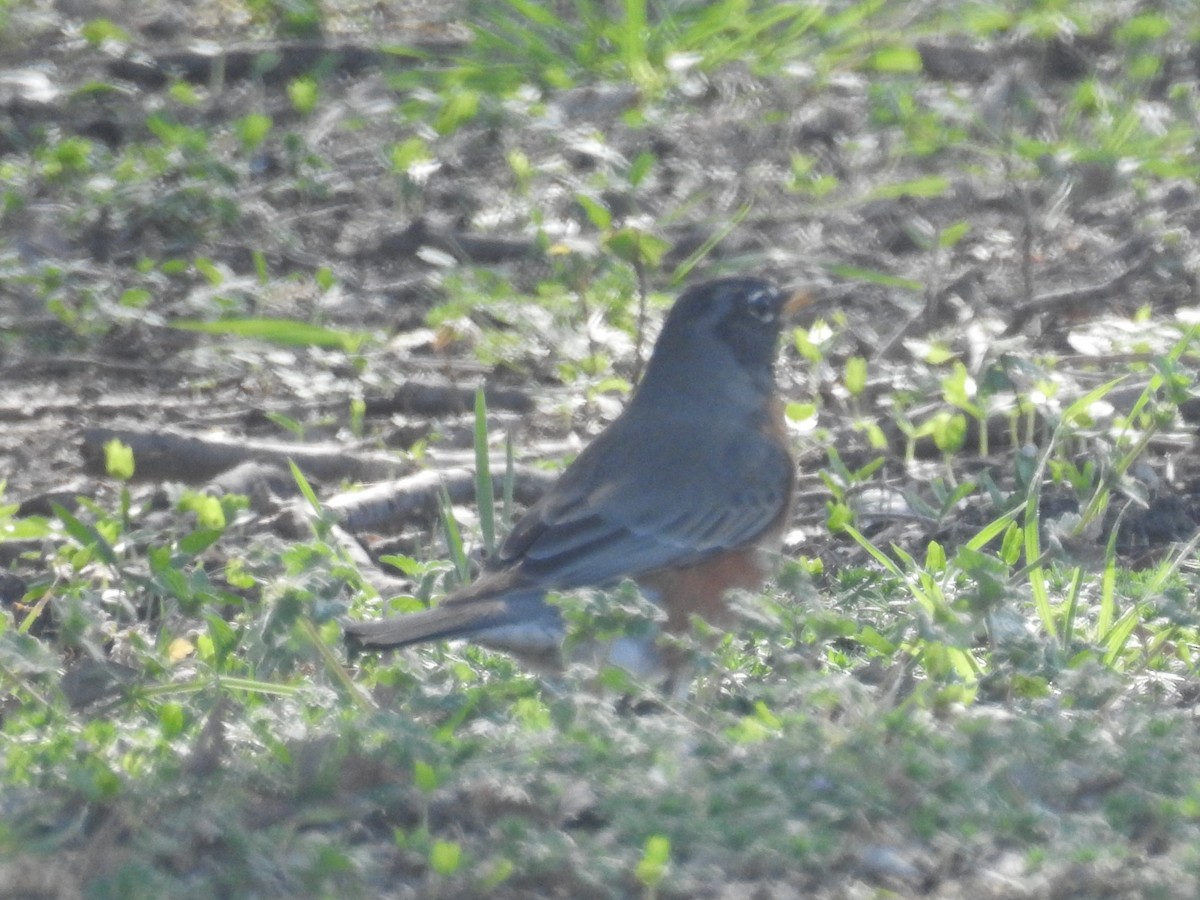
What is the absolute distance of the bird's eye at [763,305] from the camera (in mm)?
6230

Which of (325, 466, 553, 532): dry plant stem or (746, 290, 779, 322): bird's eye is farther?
(746, 290, 779, 322): bird's eye

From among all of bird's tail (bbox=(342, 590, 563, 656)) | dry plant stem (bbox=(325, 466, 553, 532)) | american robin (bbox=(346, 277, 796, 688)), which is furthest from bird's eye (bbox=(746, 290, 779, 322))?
bird's tail (bbox=(342, 590, 563, 656))

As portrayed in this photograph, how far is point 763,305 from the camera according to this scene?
6281 mm

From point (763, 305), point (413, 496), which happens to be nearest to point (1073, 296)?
point (763, 305)

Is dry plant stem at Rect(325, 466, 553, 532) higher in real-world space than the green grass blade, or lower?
lower

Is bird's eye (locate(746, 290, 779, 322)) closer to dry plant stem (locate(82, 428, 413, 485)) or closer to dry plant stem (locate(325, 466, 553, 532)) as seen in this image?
dry plant stem (locate(325, 466, 553, 532))

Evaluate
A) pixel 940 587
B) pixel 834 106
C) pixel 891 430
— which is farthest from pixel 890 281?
pixel 940 587

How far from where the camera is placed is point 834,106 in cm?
→ 878

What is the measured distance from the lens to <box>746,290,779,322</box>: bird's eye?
6.23 m

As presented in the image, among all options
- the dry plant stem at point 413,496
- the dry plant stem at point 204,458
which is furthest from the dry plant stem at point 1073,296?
the dry plant stem at point 204,458

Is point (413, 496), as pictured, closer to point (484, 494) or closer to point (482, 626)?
point (484, 494)

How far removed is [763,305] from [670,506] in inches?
40.7

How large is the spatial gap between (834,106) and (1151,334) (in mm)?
2705

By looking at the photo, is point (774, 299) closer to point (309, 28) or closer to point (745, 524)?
point (745, 524)
